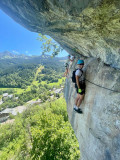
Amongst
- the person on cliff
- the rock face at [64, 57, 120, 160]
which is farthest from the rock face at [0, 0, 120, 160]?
the person on cliff

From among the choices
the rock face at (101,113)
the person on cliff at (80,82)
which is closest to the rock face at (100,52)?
the rock face at (101,113)

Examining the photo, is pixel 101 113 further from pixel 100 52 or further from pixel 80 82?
pixel 100 52

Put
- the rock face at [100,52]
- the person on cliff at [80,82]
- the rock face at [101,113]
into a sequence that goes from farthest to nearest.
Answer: the person on cliff at [80,82]
the rock face at [101,113]
the rock face at [100,52]

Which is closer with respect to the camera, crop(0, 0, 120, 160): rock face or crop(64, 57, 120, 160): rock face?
crop(0, 0, 120, 160): rock face

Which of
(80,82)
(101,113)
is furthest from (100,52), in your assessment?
(101,113)

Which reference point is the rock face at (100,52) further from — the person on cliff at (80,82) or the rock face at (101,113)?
the person on cliff at (80,82)

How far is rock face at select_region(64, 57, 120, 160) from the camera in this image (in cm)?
375

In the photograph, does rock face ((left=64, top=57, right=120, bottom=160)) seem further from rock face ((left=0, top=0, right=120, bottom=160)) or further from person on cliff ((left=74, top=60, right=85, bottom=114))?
person on cliff ((left=74, top=60, right=85, bottom=114))

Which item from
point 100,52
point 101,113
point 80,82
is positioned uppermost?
point 100,52

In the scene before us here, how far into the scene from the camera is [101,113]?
434 centimetres

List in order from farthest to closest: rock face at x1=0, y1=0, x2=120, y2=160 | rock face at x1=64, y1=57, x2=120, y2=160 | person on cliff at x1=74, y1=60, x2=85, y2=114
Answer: person on cliff at x1=74, y1=60, x2=85, y2=114 < rock face at x1=64, y1=57, x2=120, y2=160 < rock face at x1=0, y1=0, x2=120, y2=160

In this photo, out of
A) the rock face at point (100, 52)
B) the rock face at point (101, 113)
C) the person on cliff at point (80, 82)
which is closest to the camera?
the rock face at point (100, 52)

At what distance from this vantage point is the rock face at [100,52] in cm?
262

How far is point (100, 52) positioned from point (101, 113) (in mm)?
2945
